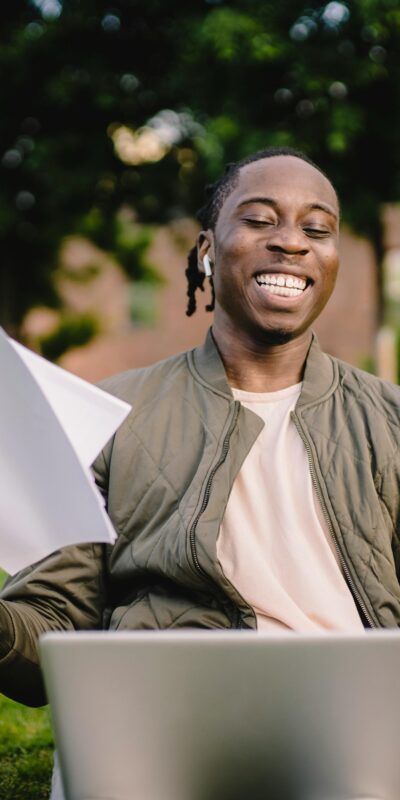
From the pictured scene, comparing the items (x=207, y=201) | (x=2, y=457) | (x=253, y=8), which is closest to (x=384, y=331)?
(x=253, y=8)

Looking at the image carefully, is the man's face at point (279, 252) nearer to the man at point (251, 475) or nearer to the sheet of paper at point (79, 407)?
the man at point (251, 475)

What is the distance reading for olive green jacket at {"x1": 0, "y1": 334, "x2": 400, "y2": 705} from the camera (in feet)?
6.77

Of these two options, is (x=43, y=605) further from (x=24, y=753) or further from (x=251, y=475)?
(x=24, y=753)

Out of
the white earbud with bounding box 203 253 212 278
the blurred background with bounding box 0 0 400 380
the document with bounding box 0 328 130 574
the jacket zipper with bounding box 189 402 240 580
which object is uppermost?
the blurred background with bounding box 0 0 400 380

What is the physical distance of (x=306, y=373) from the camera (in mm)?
2303

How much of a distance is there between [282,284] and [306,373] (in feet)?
0.64

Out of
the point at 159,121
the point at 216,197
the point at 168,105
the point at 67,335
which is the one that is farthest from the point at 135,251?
the point at 216,197

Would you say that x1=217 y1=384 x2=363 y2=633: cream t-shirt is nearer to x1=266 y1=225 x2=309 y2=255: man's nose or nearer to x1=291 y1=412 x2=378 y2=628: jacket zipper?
x1=291 y1=412 x2=378 y2=628: jacket zipper

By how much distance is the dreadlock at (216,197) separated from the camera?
2.42 meters

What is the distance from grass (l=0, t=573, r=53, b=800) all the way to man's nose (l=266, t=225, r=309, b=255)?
1.62 m

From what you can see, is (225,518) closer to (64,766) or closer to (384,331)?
(64,766)

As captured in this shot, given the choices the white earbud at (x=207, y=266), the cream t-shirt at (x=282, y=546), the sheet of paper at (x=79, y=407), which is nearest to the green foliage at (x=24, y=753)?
the cream t-shirt at (x=282, y=546)

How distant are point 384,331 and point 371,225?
145 cm

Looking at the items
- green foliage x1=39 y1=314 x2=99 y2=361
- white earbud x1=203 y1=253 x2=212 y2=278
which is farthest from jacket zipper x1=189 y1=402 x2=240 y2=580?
green foliage x1=39 y1=314 x2=99 y2=361
